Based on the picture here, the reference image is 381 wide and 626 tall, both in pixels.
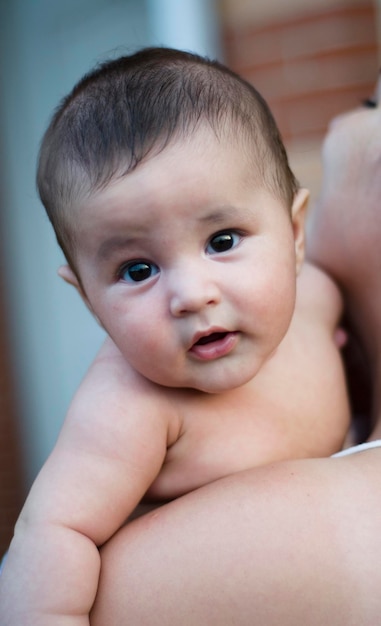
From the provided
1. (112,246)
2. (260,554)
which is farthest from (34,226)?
(260,554)

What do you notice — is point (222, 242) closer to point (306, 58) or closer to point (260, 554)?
point (260, 554)

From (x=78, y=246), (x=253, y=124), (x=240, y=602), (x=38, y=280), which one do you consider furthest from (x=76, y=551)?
(x=38, y=280)

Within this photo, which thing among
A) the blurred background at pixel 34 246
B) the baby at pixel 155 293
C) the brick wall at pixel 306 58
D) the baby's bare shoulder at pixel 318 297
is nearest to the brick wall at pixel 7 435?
the blurred background at pixel 34 246

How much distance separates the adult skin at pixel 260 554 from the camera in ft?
3.14

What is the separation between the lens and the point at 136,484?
1100 mm

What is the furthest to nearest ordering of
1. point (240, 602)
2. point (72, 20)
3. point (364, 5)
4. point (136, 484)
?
1. point (72, 20)
2. point (364, 5)
3. point (136, 484)
4. point (240, 602)

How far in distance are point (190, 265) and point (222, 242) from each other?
0.07 m

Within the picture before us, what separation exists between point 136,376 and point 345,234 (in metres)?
0.49

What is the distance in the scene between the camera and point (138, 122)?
41.8 inches

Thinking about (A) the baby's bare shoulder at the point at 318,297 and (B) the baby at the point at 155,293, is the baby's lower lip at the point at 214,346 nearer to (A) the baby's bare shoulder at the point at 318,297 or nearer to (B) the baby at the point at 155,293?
(B) the baby at the point at 155,293

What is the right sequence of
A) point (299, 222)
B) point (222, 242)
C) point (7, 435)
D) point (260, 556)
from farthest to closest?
point (7, 435) < point (299, 222) < point (222, 242) < point (260, 556)

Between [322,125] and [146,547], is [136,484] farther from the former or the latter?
[322,125]

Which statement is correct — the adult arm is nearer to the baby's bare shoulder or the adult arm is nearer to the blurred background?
the baby's bare shoulder

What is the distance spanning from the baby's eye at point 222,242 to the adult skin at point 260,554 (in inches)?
12.9
